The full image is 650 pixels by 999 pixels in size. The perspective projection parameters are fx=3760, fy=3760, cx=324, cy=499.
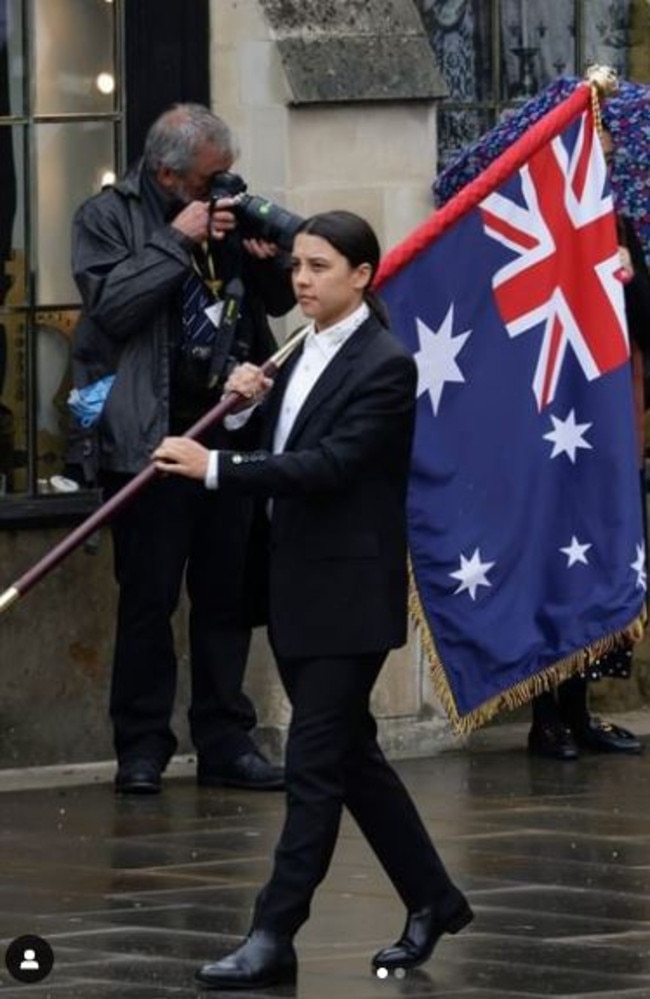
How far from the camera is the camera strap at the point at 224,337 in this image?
37.1 ft

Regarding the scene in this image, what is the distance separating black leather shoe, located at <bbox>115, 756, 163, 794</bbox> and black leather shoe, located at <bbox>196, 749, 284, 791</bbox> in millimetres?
224

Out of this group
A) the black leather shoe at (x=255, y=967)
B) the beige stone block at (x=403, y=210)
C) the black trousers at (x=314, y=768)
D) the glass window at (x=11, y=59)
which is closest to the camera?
the black leather shoe at (x=255, y=967)

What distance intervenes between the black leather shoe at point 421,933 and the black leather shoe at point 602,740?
12.4 ft

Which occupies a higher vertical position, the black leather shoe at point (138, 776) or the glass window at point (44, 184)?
the glass window at point (44, 184)

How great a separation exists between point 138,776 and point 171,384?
1200 mm

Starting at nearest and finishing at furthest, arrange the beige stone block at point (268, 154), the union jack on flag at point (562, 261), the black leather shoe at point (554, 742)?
1. the union jack on flag at point (562, 261)
2. the beige stone block at point (268, 154)
3. the black leather shoe at point (554, 742)

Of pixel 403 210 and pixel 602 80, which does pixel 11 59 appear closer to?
pixel 403 210

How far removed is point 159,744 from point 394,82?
2.31m

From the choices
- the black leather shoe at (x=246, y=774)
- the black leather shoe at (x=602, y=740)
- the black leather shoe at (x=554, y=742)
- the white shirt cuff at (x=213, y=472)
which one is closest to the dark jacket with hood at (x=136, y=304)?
the black leather shoe at (x=246, y=774)

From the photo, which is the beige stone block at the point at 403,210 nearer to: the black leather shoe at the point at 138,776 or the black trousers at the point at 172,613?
the black trousers at the point at 172,613

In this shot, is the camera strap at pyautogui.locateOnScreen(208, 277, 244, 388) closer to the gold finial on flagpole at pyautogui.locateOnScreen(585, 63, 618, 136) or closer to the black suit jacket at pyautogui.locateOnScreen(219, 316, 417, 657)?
the gold finial on flagpole at pyautogui.locateOnScreen(585, 63, 618, 136)

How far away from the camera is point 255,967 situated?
833 cm

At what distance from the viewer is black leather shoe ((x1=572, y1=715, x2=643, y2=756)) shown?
12.5 meters

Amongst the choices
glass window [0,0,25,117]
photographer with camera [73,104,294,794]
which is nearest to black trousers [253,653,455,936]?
photographer with camera [73,104,294,794]
